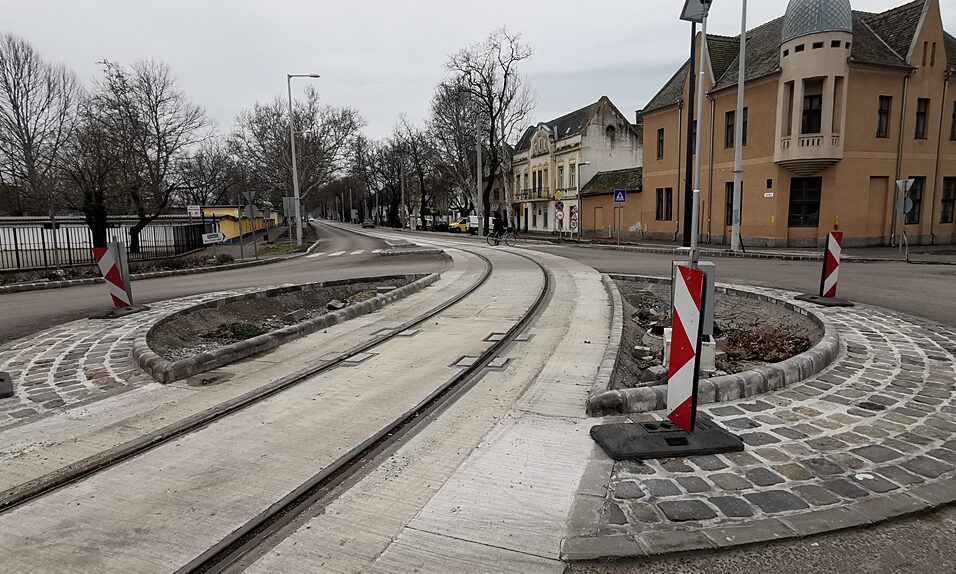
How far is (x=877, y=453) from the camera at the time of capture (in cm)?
404

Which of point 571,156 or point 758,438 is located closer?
point 758,438

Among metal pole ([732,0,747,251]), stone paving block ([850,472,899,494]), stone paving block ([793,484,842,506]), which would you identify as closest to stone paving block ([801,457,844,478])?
stone paving block ([850,472,899,494])

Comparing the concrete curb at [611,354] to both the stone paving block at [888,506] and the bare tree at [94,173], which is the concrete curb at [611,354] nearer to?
the stone paving block at [888,506]

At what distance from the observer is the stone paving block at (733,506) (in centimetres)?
327

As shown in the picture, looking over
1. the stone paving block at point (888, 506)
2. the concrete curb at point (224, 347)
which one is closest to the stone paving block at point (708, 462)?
the stone paving block at point (888, 506)

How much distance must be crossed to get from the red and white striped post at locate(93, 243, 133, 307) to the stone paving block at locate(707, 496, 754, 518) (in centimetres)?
1040

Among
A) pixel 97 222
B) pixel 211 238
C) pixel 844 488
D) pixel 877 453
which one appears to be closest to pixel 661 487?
pixel 844 488

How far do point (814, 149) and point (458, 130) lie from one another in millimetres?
34058

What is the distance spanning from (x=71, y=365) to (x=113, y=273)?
376 centimetres

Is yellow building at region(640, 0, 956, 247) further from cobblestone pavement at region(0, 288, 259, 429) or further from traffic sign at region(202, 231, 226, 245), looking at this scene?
traffic sign at region(202, 231, 226, 245)

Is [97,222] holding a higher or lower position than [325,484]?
higher

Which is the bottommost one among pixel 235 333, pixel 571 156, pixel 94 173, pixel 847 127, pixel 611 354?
pixel 235 333

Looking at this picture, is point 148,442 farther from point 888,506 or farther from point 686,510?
point 888,506

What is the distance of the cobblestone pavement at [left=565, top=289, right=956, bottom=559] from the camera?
10.3ft
